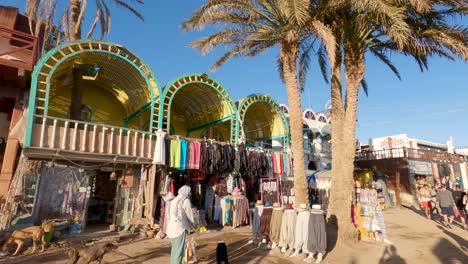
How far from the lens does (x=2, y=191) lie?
941cm

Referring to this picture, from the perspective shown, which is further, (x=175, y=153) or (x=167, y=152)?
(x=175, y=153)

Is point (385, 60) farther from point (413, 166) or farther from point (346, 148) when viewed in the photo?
point (413, 166)

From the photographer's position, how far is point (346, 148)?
9.41 meters

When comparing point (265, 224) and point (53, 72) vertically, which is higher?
point (53, 72)

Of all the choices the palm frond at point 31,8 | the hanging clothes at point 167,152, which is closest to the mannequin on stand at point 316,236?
Answer: the hanging clothes at point 167,152

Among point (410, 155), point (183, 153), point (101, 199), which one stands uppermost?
point (410, 155)

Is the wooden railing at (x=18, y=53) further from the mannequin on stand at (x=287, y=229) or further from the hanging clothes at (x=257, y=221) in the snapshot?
the mannequin on stand at (x=287, y=229)

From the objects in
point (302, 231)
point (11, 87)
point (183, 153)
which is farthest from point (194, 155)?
point (11, 87)

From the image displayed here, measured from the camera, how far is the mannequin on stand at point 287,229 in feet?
24.3

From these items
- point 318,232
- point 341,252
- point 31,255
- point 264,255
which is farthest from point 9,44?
point 341,252

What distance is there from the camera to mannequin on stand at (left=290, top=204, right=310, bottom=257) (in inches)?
275

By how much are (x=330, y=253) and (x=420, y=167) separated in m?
19.4

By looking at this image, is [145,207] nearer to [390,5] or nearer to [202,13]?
[202,13]

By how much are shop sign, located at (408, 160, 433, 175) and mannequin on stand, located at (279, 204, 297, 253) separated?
61.8ft
